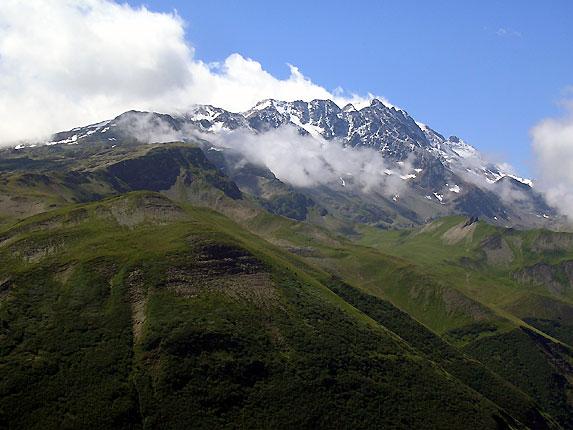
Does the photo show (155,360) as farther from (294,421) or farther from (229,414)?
(294,421)

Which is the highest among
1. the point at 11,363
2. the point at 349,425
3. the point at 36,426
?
the point at 11,363

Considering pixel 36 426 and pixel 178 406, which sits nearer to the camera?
pixel 36 426

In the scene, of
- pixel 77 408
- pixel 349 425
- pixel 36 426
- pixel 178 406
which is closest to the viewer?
pixel 36 426

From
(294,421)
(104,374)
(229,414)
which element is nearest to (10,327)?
(104,374)

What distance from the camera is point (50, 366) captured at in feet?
590

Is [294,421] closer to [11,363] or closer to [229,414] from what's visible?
[229,414]

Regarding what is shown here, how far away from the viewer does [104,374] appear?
604ft

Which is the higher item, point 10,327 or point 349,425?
point 10,327

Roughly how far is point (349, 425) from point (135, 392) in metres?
77.8

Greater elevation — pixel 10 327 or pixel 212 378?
pixel 10 327

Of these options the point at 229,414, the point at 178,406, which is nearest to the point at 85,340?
the point at 178,406

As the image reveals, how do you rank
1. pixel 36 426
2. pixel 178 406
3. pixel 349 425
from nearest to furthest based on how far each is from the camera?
pixel 36 426 < pixel 178 406 < pixel 349 425

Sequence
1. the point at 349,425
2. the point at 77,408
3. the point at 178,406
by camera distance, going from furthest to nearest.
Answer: the point at 349,425, the point at 178,406, the point at 77,408

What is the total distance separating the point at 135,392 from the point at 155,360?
16448 millimetres
